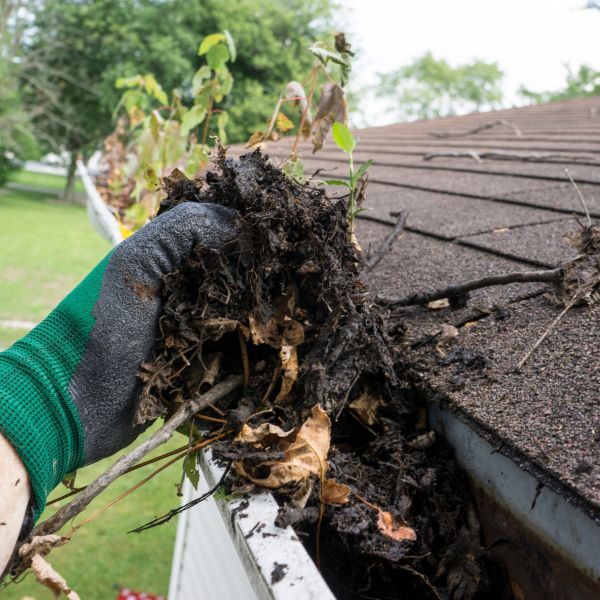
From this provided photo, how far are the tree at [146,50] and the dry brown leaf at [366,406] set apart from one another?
758 inches

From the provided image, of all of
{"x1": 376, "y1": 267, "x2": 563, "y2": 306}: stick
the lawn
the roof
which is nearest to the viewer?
the roof

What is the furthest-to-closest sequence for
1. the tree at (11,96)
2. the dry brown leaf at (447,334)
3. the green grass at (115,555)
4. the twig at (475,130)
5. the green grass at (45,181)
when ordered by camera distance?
1. the green grass at (45,181)
2. the tree at (11,96)
3. the twig at (475,130)
4. the green grass at (115,555)
5. the dry brown leaf at (447,334)

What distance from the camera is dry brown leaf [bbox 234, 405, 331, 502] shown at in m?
0.91

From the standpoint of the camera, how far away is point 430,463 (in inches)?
40.3

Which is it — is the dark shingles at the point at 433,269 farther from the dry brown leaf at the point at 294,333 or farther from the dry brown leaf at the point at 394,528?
the dry brown leaf at the point at 394,528

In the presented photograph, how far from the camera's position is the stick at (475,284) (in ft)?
4.09

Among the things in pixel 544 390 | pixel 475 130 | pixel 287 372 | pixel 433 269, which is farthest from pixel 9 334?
pixel 544 390

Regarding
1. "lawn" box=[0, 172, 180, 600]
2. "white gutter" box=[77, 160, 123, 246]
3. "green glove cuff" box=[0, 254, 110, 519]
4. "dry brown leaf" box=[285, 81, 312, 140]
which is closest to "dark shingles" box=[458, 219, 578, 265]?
"dry brown leaf" box=[285, 81, 312, 140]

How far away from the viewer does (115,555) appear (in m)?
4.88

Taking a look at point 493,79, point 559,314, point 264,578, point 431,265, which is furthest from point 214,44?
point 493,79

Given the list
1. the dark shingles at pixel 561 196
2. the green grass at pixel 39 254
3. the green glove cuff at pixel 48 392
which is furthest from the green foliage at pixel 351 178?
the green grass at pixel 39 254

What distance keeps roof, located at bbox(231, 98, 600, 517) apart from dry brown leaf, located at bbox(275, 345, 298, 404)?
0.26 m

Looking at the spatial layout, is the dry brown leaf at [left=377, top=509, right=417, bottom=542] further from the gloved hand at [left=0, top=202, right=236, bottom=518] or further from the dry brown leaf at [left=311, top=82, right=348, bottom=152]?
the dry brown leaf at [left=311, top=82, right=348, bottom=152]

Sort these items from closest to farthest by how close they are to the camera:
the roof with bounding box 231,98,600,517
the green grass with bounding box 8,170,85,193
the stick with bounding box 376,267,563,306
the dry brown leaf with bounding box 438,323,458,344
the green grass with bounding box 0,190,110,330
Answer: the roof with bounding box 231,98,600,517 < the dry brown leaf with bounding box 438,323,458,344 < the stick with bounding box 376,267,563,306 < the green grass with bounding box 0,190,110,330 < the green grass with bounding box 8,170,85,193
